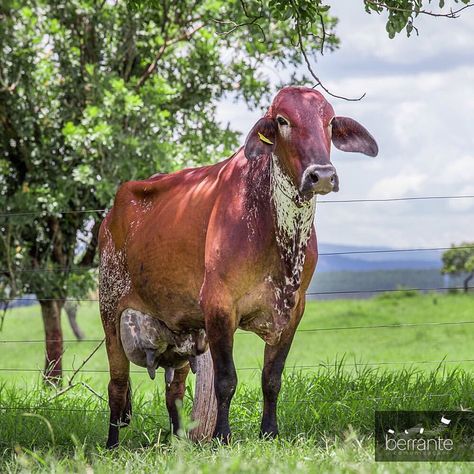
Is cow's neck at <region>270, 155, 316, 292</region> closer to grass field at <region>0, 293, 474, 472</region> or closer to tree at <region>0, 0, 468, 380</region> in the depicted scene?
grass field at <region>0, 293, 474, 472</region>

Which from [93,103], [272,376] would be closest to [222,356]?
[272,376]

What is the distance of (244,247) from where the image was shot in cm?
616

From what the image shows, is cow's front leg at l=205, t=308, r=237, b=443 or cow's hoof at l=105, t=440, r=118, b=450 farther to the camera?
cow's hoof at l=105, t=440, r=118, b=450

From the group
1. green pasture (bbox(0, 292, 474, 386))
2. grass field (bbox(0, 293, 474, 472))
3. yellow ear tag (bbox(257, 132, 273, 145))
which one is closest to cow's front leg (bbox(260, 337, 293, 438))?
grass field (bbox(0, 293, 474, 472))

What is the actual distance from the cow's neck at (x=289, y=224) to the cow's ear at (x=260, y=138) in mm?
113

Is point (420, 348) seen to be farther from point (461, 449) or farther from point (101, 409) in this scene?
point (461, 449)

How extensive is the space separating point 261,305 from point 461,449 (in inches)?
63.8

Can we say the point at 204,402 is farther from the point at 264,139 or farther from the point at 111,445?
the point at 264,139

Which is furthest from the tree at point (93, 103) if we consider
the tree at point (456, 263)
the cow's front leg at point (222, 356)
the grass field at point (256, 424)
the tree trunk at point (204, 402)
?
the tree at point (456, 263)

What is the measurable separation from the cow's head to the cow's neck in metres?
0.10

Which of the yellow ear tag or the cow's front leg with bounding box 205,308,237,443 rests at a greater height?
the yellow ear tag

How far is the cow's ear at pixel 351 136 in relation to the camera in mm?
6324

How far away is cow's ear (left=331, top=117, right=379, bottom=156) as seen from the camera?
20.7ft

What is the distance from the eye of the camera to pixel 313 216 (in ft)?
20.9
